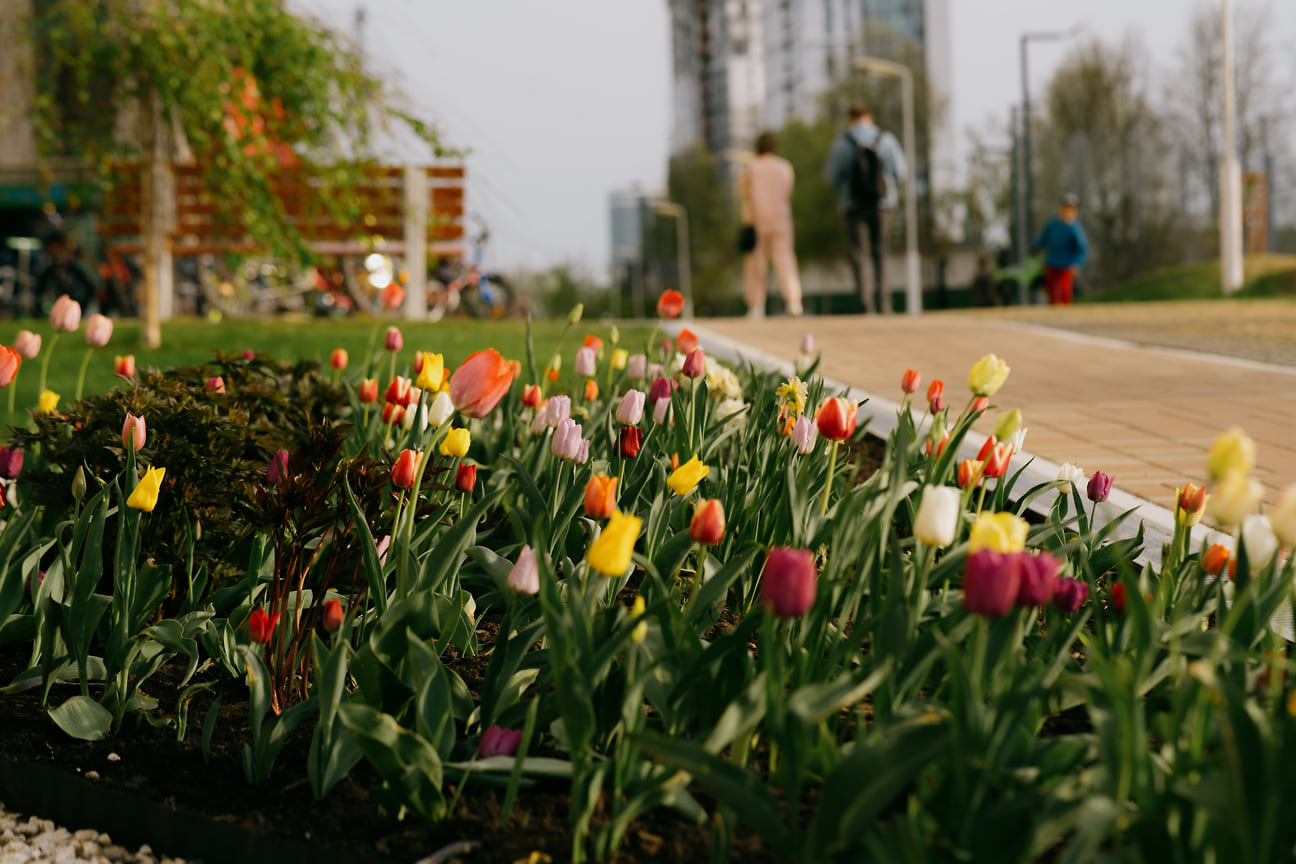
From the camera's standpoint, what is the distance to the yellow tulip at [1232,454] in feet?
4.82

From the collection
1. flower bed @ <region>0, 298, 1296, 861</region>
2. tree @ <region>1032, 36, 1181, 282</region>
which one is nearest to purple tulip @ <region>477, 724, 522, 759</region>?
flower bed @ <region>0, 298, 1296, 861</region>

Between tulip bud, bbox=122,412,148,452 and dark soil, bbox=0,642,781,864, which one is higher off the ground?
tulip bud, bbox=122,412,148,452

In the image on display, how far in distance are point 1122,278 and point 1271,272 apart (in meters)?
7.57

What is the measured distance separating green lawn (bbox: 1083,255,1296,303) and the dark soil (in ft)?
67.2

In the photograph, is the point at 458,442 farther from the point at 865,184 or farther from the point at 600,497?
the point at 865,184

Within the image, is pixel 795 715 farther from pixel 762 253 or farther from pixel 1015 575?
pixel 762 253

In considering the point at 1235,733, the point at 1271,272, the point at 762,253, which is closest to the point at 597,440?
the point at 1235,733

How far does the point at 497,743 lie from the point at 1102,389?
4675mm

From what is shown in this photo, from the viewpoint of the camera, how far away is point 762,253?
13.0 m

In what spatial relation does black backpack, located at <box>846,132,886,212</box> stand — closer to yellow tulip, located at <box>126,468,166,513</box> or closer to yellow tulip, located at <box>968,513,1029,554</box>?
yellow tulip, located at <box>126,468,166,513</box>

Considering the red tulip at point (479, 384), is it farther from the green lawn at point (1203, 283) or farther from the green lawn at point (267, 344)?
the green lawn at point (1203, 283)

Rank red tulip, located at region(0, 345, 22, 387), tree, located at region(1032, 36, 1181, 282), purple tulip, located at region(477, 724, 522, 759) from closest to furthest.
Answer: purple tulip, located at region(477, 724, 522, 759) → red tulip, located at region(0, 345, 22, 387) → tree, located at region(1032, 36, 1181, 282)

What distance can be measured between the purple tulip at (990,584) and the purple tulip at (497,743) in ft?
2.55

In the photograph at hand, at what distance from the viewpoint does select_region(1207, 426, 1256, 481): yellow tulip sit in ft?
4.82
